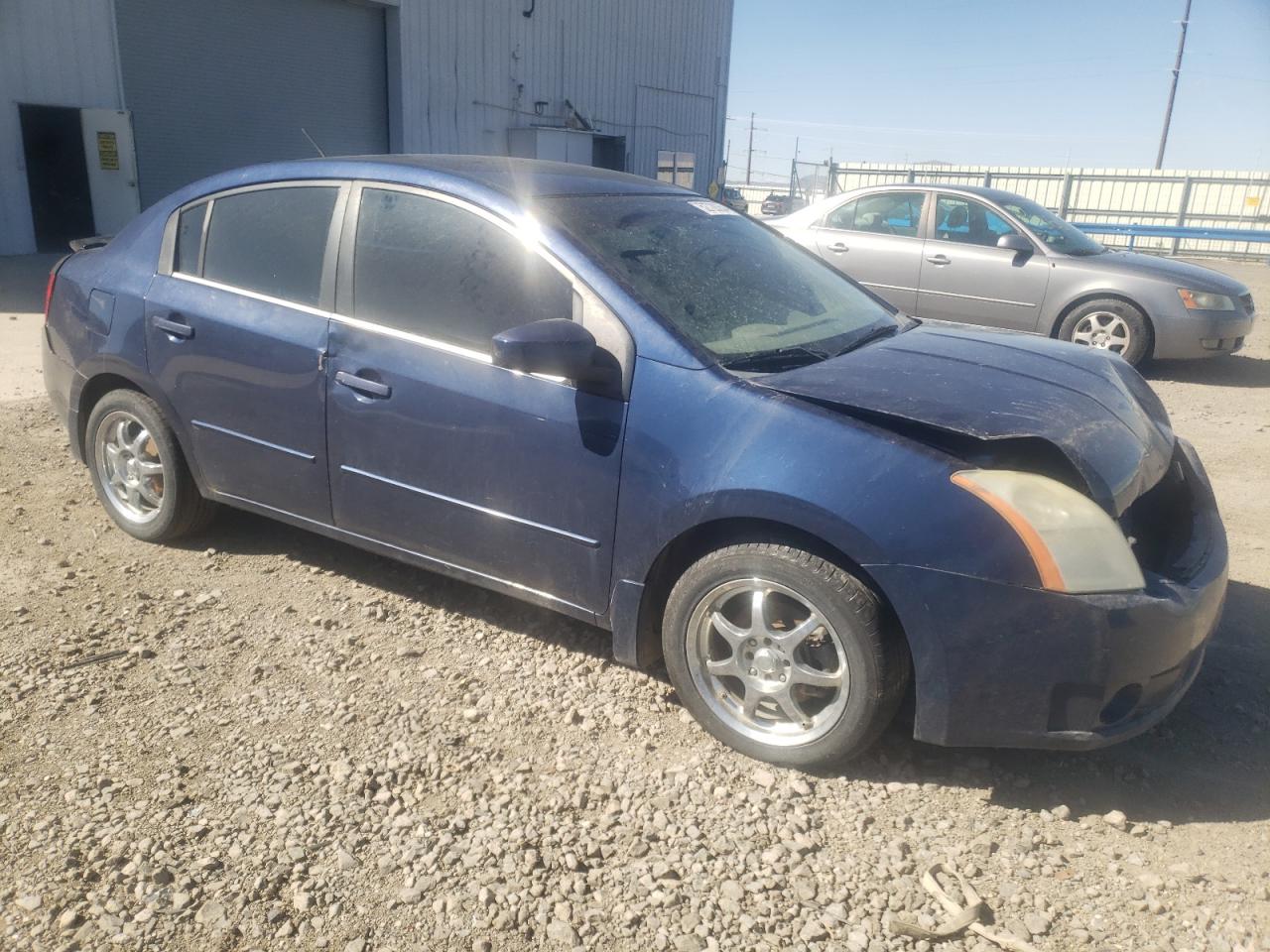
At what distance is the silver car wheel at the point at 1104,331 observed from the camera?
28.1ft

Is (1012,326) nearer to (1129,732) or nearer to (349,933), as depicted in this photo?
(1129,732)

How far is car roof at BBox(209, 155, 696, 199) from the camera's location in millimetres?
3459

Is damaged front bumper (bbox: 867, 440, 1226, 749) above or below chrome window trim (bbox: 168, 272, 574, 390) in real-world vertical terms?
below

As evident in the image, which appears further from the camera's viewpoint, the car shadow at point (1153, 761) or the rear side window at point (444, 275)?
the rear side window at point (444, 275)

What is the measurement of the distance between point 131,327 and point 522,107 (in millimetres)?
18999

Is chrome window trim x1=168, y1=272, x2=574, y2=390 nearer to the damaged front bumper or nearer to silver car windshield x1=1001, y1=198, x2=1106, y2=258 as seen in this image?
the damaged front bumper

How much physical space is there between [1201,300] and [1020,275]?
1.47 m

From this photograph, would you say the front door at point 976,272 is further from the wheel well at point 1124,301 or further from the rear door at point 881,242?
the wheel well at point 1124,301

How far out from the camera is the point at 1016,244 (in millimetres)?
8641

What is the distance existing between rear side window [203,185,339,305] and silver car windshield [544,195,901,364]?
3.21ft

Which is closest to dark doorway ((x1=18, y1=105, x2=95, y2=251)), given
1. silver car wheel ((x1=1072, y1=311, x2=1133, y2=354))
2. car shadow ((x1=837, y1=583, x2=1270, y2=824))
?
silver car wheel ((x1=1072, y1=311, x2=1133, y2=354))

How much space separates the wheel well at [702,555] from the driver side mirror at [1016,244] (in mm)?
6793

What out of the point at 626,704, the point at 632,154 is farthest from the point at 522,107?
the point at 626,704

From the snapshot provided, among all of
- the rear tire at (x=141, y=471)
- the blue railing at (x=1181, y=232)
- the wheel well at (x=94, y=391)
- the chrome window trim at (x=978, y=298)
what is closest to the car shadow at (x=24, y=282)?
the wheel well at (x=94, y=391)
